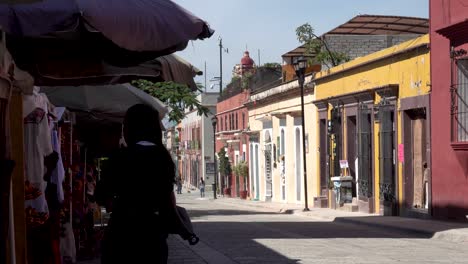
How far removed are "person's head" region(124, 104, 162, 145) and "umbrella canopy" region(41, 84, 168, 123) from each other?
620cm

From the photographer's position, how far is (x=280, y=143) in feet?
140

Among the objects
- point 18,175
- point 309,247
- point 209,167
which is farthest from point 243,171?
point 18,175

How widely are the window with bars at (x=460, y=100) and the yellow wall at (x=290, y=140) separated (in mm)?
14105

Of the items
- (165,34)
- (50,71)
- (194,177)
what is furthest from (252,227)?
(194,177)

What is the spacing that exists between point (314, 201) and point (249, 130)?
56.7 ft

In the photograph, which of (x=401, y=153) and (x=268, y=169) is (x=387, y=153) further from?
(x=268, y=169)

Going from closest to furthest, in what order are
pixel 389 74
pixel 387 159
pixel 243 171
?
pixel 389 74 → pixel 387 159 → pixel 243 171

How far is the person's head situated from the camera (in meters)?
6.32

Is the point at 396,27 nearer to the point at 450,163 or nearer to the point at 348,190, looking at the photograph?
the point at 348,190

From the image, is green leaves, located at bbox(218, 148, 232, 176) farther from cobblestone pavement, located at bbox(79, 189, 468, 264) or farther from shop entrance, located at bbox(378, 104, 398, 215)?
cobblestone pavement, located at bbox(79, 189, 468, 264)

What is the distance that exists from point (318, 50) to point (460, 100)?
767 inches

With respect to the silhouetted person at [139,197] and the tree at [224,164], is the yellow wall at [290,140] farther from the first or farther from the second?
the silhouetted person at [139,197]

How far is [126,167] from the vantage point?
6207 mm

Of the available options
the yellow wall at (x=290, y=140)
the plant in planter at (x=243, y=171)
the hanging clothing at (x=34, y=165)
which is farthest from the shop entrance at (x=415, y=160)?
the plant in planter at (x=243, y=171)
